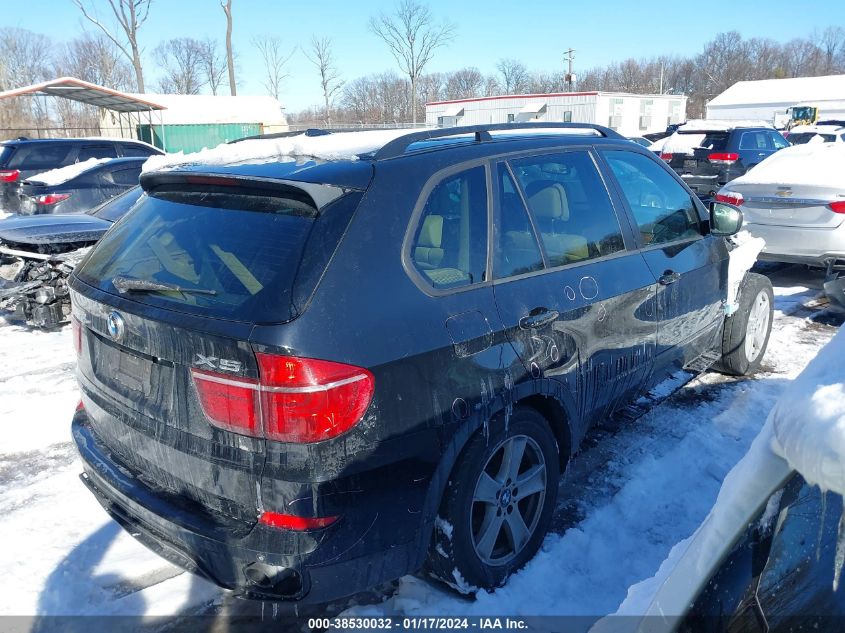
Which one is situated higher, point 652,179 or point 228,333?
point 652,179

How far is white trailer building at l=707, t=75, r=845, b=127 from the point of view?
186 ft

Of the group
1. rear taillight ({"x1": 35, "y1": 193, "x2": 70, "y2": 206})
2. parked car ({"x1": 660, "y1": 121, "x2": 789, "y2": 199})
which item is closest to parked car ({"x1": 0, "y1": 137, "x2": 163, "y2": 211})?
rear taillight ({"x1": 35, "y1": 193, "x2": 70, "y2": 206})

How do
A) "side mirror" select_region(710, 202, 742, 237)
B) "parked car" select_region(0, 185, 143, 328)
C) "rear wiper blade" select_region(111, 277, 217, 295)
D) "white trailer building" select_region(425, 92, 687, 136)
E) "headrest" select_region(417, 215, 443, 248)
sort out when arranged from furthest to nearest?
"white trailer building" select_region(425, 92, 687, 136) → "parked car" select_region(0, 185, 143, 328) → "side mirror" select_region(710, 202, 742, 237) → "headrest" select_region(417, 215, 443, 248) → "rear wiper blade" select_region(111, 277, 217, 295)

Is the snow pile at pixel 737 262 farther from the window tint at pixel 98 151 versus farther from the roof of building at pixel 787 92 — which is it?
the roof of building at pixel 787 92

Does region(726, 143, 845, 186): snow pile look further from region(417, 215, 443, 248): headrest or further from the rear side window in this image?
the rear side window

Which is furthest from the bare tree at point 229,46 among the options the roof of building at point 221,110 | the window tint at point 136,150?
the window tint at point 136,150

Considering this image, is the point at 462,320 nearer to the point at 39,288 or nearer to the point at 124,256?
the point at 124,256

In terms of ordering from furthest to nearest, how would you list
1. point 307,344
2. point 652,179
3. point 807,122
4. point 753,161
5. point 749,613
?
point 807,122 → point 753,161 → point 652,179 → point 307,344 → point 749,613

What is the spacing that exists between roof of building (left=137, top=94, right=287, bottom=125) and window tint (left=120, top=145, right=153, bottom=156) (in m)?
24.9

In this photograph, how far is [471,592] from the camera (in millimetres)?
2717

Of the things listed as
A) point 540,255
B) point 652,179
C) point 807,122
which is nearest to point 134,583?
point 540,255

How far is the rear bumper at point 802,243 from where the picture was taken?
6.94 m

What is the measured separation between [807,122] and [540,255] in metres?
37.4

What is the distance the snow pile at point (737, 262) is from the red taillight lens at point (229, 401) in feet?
12.3
